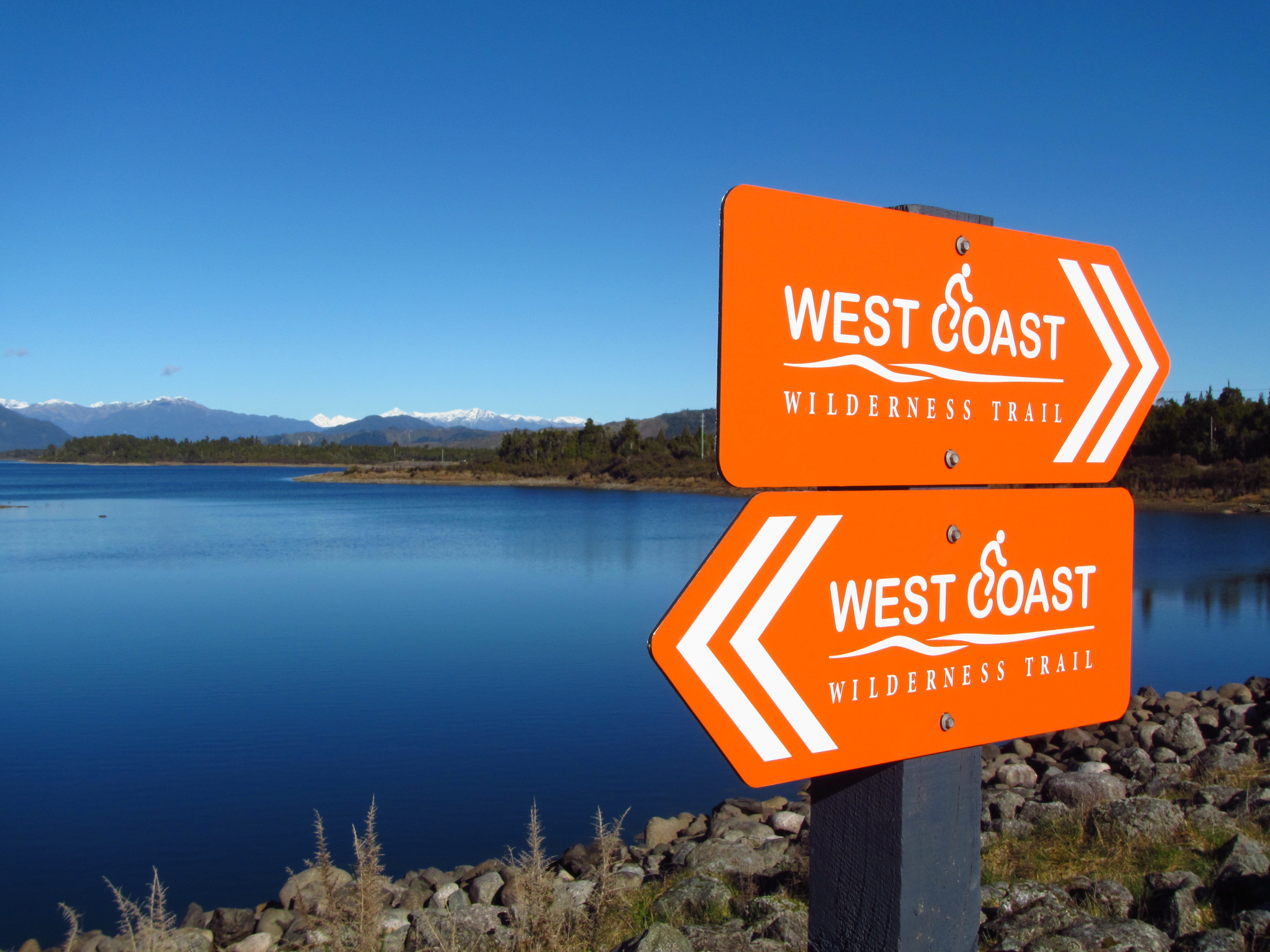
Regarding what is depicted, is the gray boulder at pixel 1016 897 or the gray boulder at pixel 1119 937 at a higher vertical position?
the gray boulder at pixel 1119 937

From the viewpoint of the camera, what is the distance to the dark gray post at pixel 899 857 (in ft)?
5.22

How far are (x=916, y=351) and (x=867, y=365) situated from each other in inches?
4.7

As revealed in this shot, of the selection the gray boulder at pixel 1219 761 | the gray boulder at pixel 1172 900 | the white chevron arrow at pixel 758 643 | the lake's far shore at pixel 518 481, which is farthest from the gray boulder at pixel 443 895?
the lake's far shore at pixel 518 481

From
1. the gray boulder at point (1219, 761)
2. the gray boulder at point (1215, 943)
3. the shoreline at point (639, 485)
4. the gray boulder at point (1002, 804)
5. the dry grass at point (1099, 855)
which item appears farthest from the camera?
the shoreline at point (639, 485)

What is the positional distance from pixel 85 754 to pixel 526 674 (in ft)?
19.6

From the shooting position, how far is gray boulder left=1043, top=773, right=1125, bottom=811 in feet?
19.9

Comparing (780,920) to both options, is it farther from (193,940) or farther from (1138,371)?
(193,940)

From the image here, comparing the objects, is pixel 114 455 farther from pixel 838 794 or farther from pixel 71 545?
pixel 838 794

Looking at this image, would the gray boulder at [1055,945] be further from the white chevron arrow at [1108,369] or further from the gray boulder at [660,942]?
the white chevron arrow at [1108,369]

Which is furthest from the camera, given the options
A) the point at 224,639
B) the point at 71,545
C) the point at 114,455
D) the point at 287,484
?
the point at 114,455

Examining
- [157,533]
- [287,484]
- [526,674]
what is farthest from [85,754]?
[287,484]

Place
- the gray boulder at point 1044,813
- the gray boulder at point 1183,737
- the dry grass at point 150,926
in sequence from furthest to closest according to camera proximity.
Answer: the gray boulder at point 1183,737 → the gray boulder at point 1044,813 → the dry grass at point 150,926

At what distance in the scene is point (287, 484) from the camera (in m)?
101

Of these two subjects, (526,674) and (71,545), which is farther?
(71,545)
